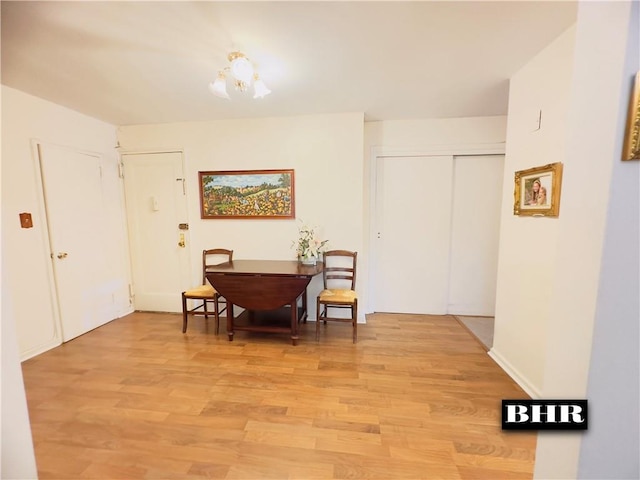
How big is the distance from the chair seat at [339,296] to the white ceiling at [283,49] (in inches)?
71.6

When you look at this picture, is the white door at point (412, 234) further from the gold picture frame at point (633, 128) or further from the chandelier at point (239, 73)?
the gold picture frame at point (633, 128)

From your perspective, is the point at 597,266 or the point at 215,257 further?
the point at 215,257


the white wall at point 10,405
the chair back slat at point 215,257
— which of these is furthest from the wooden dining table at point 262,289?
the white wall at point 10,405

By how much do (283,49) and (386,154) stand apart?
170 cm

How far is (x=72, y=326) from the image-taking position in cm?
269

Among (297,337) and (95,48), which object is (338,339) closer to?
(297,337)

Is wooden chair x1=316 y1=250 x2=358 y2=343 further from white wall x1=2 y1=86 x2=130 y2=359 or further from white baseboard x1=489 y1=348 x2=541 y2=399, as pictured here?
white wall x1=2 y1=86 x2=130 y2=359

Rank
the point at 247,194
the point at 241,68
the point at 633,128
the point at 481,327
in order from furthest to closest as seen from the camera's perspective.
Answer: the point at 247,194 → the point at 481,327 → the point at 241,68 → the point at 633,128

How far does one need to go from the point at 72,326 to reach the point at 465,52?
13.3 feet

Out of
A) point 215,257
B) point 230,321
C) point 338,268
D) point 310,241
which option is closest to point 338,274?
point 338,268

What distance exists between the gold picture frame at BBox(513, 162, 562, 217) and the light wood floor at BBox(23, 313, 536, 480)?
1.23 meters

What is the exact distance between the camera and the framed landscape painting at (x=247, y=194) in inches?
117

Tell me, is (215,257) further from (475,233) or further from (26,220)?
(475,233)

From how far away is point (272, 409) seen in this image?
170 centimetres
